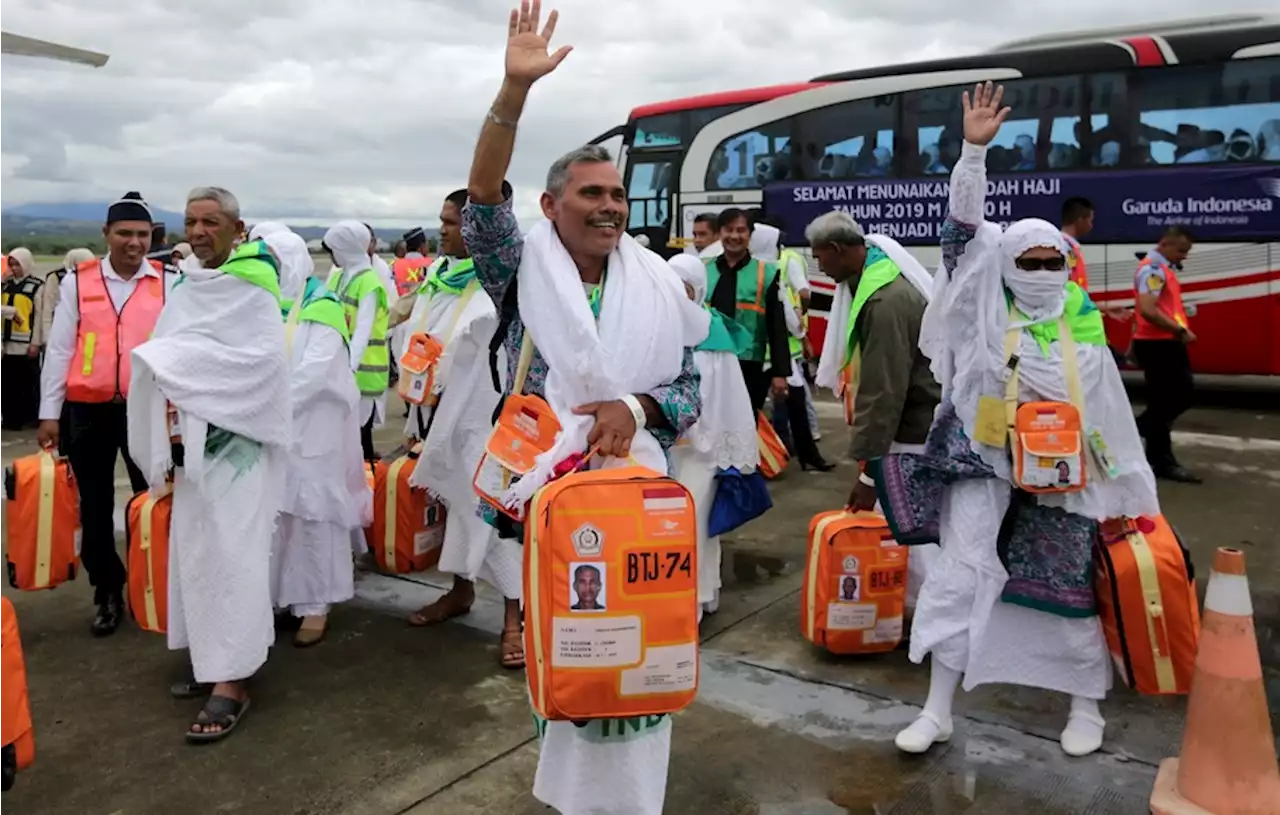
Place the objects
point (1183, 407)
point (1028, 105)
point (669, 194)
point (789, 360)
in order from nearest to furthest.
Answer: point (789, 360), point (1183, 407), point (1028, 105), point (669, 194)

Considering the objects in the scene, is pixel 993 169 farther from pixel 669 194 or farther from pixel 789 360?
pixel 789 360

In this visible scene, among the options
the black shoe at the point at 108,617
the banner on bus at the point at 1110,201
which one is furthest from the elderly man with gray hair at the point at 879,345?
the banner on bus at the point at 1110,201

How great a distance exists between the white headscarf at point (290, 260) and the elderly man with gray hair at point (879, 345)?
223 cm

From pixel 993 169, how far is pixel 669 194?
13.6ft

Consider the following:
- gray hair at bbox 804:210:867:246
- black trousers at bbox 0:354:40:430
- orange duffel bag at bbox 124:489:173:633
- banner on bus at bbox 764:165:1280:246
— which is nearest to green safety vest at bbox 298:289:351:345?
orange duffel bag at bbox 124:489:173:633

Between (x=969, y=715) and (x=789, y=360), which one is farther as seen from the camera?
(x=789, y=360)

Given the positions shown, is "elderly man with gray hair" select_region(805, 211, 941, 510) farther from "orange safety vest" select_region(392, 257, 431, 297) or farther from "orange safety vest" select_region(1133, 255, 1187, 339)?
"orange safety vest" select_region(392, 257, 431, 297)

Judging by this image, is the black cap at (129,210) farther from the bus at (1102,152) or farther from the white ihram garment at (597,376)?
the bus at (1102,152)

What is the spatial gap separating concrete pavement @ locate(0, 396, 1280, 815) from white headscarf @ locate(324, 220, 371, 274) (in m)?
2.12

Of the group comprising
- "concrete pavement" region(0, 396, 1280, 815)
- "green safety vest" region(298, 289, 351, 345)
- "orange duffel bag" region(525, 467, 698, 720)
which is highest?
"green safety vest" region(298, 289, 351, 345)

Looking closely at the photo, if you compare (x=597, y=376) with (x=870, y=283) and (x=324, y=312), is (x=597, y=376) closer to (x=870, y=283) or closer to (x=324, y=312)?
(x=870, y=283)

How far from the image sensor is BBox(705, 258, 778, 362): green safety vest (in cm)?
666

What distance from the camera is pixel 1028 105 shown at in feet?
37.0

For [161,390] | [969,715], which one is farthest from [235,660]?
[969,715]
